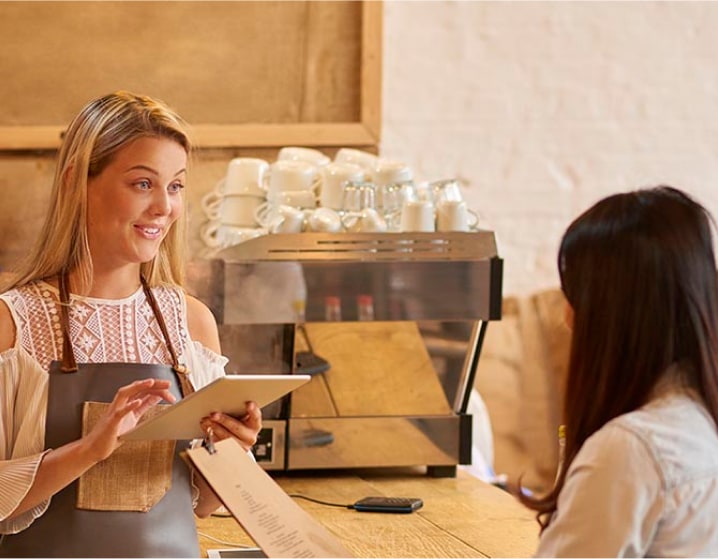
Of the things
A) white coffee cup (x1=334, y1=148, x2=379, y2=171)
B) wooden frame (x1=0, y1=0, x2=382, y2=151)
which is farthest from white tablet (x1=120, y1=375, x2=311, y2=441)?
wooden frame (x1=0, y1=0, x2=382, y2=151)

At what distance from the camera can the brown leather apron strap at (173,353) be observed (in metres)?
1.59

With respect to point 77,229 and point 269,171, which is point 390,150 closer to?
point 269,171

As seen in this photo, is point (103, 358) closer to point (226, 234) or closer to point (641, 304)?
point (641, 304)

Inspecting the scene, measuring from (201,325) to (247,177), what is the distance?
96cm

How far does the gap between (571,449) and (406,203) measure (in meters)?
1.28

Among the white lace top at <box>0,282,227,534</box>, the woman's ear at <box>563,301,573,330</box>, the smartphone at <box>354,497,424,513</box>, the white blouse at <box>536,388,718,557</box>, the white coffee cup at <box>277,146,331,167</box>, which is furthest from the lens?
the white coffee cup at <box>277,146,331,167</box>

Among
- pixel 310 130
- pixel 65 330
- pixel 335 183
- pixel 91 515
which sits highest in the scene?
pixel 310 130

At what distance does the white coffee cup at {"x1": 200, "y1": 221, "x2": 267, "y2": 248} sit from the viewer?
8.24 feet

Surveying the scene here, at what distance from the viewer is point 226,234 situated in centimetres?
259

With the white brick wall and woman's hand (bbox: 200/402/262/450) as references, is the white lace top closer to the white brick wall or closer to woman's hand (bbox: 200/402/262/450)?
woman's hand (bbox: 200/402/262/450)

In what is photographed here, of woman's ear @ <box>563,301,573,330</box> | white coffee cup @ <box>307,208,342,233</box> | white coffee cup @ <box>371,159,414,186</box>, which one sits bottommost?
woman's ear @ <box>563,301,573,330</box>

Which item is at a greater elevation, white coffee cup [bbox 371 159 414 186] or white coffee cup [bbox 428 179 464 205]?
white coffee cup [bbox 371 159 414 186]

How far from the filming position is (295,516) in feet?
4.53

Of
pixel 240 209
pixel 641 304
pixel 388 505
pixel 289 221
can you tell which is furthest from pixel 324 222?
pixel 641 304
